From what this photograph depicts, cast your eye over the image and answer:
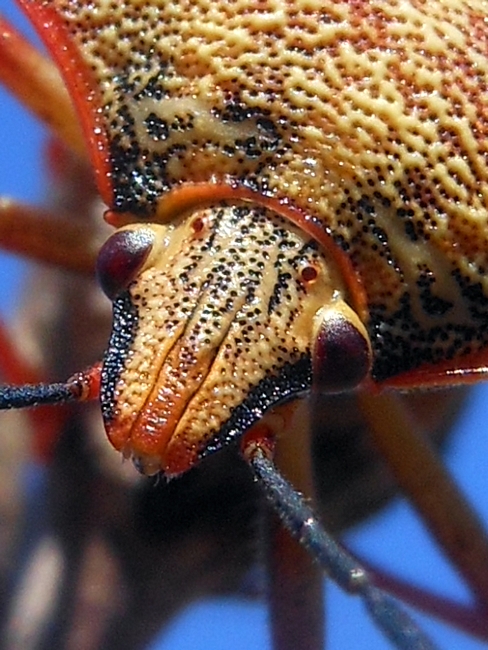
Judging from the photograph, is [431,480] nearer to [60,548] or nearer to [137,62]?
[60,548]

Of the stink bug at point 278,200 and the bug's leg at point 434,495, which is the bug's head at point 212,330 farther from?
the bug's leg at point 434,495

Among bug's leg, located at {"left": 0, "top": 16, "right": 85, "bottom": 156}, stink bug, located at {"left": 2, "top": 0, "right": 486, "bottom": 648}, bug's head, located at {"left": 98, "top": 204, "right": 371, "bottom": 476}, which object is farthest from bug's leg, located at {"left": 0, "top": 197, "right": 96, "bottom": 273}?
bug's head, located at {"left": 98, "top": 204, "right": 371, "bottom": 476}

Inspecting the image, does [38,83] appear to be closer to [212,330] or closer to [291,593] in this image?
[212,330]

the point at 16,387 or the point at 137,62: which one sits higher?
the point at 137,62

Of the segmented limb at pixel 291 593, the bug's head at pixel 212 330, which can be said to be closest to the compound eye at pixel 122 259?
the bug's head at pixel 212 330

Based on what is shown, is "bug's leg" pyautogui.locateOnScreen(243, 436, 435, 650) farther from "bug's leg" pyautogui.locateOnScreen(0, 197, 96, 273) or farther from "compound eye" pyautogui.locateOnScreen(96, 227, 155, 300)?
"bug's leg" pyautogui.locateOnScreen(0, 197, 96, 273)

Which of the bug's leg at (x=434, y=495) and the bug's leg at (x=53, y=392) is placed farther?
the bug's leg at (x=434, y=495)

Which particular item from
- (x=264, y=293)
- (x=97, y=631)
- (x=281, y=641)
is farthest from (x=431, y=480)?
(x=264, y=293)
